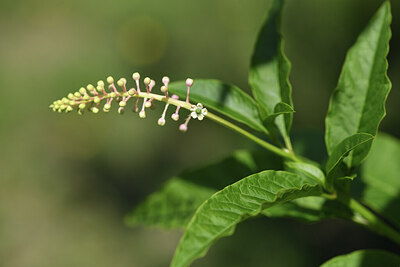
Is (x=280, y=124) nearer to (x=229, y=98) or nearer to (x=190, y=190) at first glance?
(x=229, y=98)

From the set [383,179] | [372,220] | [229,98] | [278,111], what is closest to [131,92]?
[229,98]

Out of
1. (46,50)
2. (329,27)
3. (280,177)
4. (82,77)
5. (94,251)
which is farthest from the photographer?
(46,50)

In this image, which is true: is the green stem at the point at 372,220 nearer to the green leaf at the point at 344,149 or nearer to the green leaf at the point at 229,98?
the green leaf at the point at 344,149

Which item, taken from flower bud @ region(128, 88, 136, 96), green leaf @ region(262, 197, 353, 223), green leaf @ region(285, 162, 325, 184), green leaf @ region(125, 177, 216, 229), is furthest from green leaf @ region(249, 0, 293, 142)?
green leaf @ region(125, 177, 216, 229)

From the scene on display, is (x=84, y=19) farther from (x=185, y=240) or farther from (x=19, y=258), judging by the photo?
(x=185, y=240)

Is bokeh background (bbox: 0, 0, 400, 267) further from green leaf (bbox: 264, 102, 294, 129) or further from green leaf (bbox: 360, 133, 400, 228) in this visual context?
green leaf (bbox: 264, 102, 294, 129)

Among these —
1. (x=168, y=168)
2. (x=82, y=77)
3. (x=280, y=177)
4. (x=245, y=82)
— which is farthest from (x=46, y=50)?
(x=280, y=177)

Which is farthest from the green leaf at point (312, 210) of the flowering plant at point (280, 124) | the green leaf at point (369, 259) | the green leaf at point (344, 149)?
the green leaf at point (344, 149)
